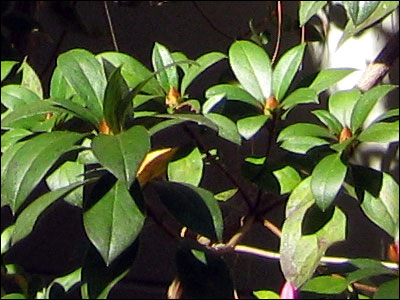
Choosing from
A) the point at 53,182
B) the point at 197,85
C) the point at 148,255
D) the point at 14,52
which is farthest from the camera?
A: the point at 148,255

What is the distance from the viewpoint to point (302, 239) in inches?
48.2

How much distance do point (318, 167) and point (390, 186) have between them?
0.11 meters

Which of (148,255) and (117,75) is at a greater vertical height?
(117,75)

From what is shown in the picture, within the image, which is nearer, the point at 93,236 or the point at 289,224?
the point at 93,236

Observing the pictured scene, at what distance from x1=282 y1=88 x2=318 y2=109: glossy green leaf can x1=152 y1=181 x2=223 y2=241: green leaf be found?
0.20m

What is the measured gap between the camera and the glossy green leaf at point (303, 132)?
1.27 metres

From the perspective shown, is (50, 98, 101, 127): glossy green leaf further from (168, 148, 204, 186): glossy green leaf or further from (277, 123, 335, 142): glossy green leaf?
(277, 123, 335, 142): glossy green leaf

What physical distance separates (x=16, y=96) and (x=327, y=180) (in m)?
0.55

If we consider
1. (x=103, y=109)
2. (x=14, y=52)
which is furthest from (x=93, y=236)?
(x=14, y=52)

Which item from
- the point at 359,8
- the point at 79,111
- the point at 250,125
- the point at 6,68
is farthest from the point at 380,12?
the point at 6,68

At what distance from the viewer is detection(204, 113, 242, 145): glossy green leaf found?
4.00ft

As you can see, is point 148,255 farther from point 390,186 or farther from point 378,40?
point 390,186

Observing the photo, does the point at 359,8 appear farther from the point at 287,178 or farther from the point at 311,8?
the point at 287,178

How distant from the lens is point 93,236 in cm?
108
